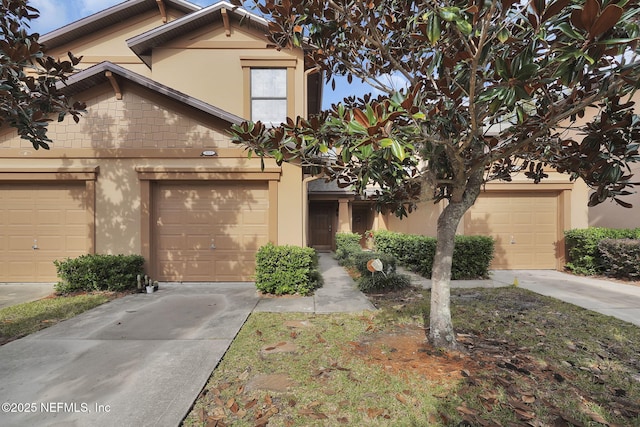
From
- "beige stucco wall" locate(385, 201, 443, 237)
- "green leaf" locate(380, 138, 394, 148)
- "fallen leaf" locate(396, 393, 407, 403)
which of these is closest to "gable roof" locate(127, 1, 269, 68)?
"green leaf" locate(380, 138, 394, 148)

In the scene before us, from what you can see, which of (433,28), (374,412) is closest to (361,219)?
(374,412)

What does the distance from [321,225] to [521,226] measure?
988 cm

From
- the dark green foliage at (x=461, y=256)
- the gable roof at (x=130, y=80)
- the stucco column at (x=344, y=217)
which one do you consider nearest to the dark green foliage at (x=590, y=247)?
the dark green foliage at (x=461, y=256)

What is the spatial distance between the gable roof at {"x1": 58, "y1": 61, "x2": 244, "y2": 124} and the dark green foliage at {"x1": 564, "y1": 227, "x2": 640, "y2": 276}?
Answer: 1045 cm

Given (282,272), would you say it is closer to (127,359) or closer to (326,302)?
(326,302)

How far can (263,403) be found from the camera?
275cm

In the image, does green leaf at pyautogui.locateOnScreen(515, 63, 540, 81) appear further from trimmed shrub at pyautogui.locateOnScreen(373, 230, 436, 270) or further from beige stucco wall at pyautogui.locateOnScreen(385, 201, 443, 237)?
beige stucco wall at pyautogui.locateOnScreen(385, 201, 443, 237)

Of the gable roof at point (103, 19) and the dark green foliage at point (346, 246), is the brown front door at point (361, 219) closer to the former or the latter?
the dark green foliage at point (346, 246)

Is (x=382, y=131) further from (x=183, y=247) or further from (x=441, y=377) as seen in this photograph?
(x=183, y=247)

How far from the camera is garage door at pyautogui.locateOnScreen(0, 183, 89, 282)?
7473 mm

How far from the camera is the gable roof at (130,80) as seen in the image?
271 inches

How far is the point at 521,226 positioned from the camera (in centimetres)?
970

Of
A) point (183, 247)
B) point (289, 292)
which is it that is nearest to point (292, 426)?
point (289, 292)

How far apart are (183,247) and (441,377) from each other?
6.71 m
